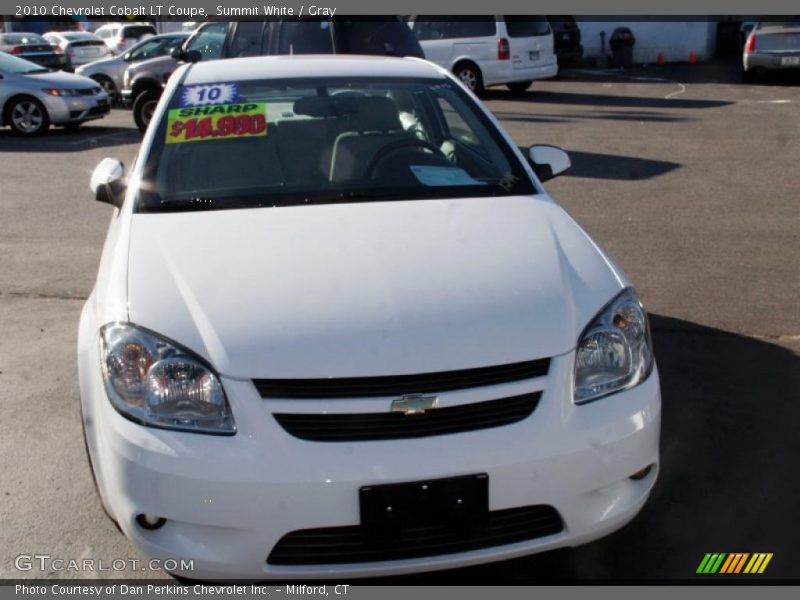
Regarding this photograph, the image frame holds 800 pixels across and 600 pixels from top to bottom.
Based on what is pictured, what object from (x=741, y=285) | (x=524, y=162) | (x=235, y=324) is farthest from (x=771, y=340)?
(x=235, y=324)

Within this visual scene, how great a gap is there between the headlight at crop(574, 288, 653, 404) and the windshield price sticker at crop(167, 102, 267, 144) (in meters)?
1.91

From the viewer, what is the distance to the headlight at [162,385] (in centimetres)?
284

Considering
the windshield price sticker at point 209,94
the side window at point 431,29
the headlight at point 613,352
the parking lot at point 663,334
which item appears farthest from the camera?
the side window at point 431,29

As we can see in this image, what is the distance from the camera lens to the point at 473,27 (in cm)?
1905

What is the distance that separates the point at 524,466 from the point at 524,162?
1953 millimetres

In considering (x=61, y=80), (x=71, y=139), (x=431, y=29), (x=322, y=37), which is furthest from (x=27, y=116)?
(x=431, y=29)

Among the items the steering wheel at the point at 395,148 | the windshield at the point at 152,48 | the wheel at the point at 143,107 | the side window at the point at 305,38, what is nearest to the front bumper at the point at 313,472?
the steering wheel at the point at 395,148

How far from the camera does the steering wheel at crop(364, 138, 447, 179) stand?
428cm

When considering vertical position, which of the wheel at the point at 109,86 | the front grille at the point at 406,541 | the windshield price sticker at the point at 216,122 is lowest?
the wheel at the point at 109,86

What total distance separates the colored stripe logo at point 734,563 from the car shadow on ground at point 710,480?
0.09 feet

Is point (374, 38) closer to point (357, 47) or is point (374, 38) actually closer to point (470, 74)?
point (357, 47)

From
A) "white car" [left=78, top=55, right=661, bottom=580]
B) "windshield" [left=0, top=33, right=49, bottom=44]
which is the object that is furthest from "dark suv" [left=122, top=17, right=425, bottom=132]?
"windshield" [left=0, top=33, right=49, bottom=44]

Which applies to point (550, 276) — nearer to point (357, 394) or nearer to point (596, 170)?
point (357, 394)

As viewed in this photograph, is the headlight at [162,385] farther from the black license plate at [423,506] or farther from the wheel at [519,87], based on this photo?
the wheel at [519,87]
